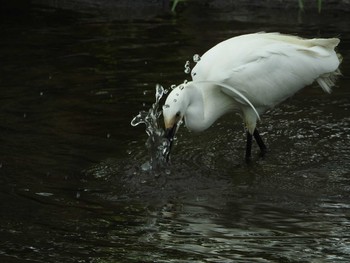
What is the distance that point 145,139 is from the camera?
28.2 ft

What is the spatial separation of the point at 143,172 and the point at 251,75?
4.18 feet

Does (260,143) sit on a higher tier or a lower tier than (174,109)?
lower

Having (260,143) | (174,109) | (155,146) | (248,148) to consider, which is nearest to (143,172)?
(155,146)

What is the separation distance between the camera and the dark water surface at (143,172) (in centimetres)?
618

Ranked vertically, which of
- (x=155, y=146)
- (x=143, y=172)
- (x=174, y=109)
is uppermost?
(x=174, y=109)

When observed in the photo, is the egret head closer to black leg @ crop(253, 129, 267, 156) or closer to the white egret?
the white egret

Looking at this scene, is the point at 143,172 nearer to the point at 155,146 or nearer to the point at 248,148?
the point at 155,146

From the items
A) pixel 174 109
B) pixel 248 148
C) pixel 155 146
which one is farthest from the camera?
pixel 248 148

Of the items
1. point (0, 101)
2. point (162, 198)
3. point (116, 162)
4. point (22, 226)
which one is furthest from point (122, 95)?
point (22, 226)

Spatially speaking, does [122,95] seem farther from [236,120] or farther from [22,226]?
[22,226]

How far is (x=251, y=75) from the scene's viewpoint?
8086 millimetres

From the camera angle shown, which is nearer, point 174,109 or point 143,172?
point 174,109

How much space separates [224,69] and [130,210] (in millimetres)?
1667

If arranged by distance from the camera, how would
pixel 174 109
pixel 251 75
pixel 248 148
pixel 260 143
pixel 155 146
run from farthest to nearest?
pixel 260 143 → pixel 248 148 → pixel 251 75 → pixel 155 146 → pixel 174 109
